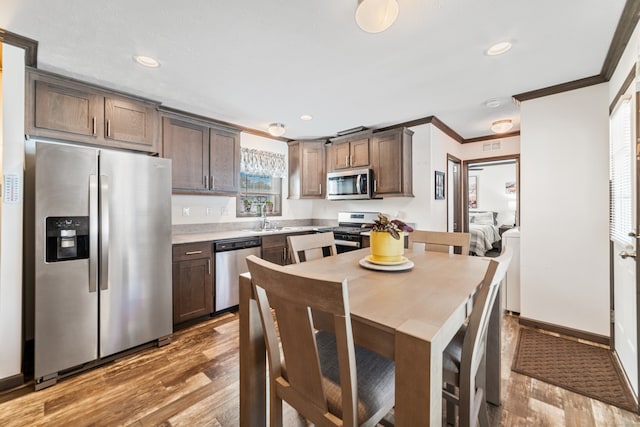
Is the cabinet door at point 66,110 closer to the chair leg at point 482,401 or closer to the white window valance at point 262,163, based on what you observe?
the white window valance at point 262,163

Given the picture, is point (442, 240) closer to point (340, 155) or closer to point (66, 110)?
point (340, 155)

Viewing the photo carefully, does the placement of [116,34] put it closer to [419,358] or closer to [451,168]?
[419,358]

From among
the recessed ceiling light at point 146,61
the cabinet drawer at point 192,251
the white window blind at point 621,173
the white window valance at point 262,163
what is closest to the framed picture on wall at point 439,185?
the white window blind at point 621,173

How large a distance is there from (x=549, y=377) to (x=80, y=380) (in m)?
3.39

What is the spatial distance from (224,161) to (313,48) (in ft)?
6.65

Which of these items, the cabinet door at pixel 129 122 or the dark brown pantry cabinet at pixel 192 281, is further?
the dark brown pantry cabinet at pixel 192 281

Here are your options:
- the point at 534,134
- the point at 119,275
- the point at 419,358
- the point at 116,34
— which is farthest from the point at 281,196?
the point at 419,358

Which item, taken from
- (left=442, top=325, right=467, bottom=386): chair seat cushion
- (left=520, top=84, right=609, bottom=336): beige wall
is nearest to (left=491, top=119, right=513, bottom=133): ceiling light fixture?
(left=520, top=84, right=609, bottom=336): beige wall

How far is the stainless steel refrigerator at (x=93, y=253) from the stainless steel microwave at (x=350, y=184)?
233 cm

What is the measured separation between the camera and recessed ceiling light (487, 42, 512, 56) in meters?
1.89

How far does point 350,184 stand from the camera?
3.98 meters

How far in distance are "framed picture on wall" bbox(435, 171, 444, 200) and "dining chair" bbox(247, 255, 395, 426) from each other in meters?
3.05

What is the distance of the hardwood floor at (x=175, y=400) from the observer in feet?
5.16

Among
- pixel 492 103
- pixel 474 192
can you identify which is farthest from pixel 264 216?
pixel 474 192
